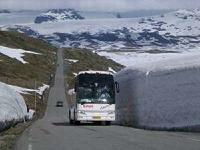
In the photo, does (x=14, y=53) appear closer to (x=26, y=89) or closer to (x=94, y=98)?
(x=26, y=89)

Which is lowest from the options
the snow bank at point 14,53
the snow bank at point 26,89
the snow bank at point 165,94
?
the snow bank at point 165,94

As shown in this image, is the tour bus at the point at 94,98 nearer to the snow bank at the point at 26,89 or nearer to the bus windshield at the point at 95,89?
the bus windshield at the point at 95,89

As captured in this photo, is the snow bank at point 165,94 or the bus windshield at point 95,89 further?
the bus windshield at point 95,89

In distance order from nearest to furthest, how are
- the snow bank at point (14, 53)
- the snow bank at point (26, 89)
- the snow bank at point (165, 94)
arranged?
1. the snow bank at point (165, 94)
2. the snow bank at point (26, 89)
3. the snow bank at point (14, 53)

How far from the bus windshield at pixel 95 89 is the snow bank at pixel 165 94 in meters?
1.38

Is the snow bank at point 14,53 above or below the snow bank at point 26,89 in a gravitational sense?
above

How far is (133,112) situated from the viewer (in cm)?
Answer: 4072

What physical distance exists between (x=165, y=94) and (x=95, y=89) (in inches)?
353

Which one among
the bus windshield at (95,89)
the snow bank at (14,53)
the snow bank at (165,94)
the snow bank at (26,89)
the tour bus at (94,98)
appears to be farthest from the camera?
the snow bank at (14,53)

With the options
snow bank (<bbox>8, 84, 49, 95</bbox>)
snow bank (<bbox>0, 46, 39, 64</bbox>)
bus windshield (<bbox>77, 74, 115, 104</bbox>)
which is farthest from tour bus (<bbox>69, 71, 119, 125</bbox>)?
snow bank (<bbox>0, 46, 39, 64</bbox>)

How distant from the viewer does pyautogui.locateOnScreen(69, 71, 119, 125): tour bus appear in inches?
1662

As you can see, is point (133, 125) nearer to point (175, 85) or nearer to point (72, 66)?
point (175, 85)

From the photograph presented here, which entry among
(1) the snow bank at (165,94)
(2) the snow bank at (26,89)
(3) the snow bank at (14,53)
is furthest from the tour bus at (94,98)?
(3) the snow bank at (14,53)

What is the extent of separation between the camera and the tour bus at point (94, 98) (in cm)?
4222
